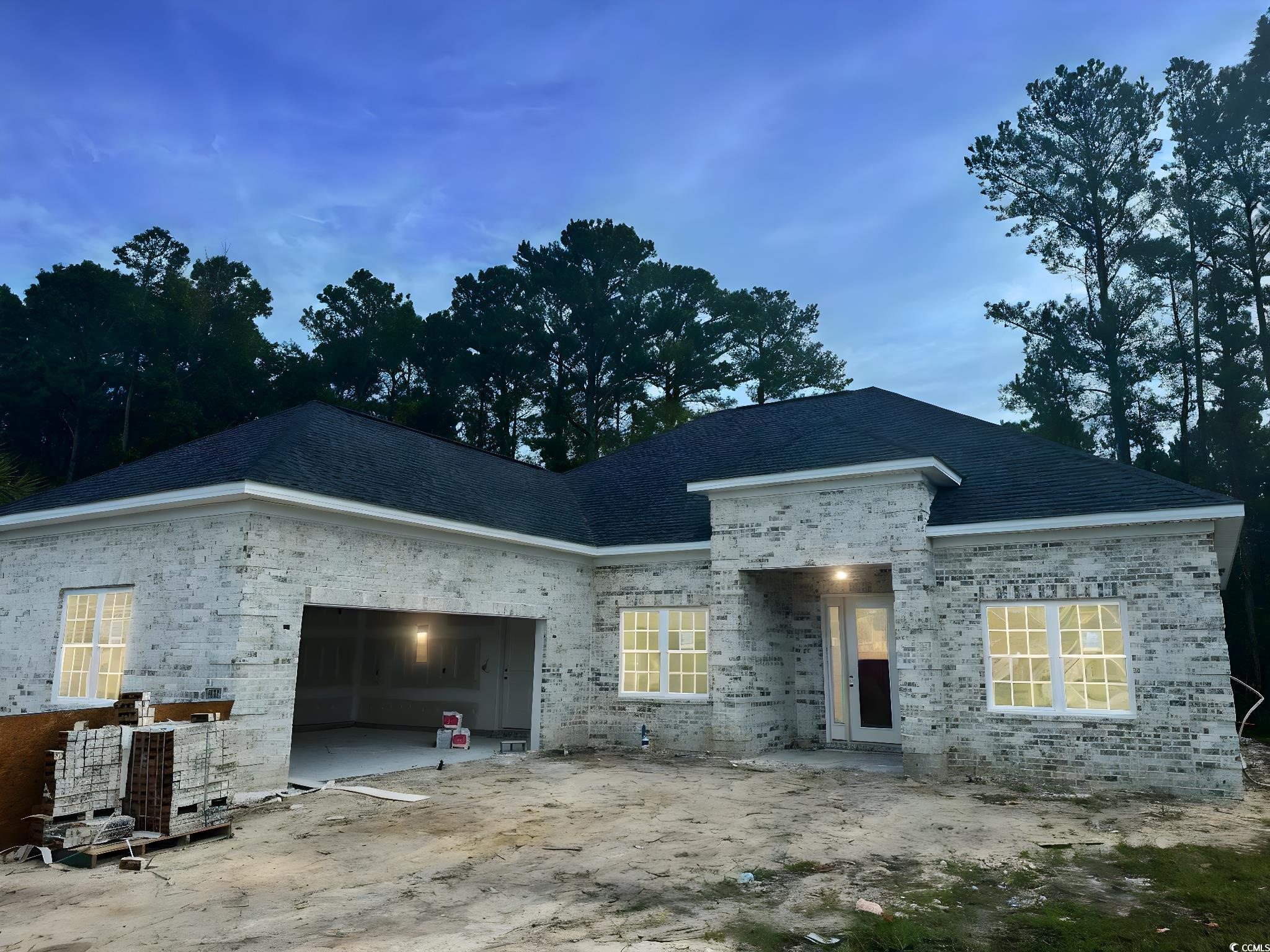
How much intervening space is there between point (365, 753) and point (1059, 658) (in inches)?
437

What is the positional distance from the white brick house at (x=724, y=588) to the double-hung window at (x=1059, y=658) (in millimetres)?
33

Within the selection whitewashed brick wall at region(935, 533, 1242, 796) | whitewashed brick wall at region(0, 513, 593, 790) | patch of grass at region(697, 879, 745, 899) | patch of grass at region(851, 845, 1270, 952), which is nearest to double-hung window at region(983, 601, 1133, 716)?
whitewashed brick wall at region(935, 533, 1242, 796)

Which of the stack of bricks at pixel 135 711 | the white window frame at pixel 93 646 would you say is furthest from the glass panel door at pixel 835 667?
the white window frame at pixel 93 646

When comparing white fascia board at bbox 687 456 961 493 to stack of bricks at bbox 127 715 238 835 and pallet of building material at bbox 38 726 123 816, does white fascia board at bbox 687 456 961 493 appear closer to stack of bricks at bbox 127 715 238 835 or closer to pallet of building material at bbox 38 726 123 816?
stack of bricks at bbox 127 715 238 835

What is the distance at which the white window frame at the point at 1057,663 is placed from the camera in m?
10.3

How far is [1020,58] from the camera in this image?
24766 mm

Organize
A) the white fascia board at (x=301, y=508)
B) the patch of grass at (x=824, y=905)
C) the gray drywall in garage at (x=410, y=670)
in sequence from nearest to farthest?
the patch of grass at (x=824, y=905) < the white fascia board at (x=301, y=508) < the gray drywall in garage at (x=410, y=670)

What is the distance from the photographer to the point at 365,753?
13.1 metres

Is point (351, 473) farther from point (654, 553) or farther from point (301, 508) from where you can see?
point (654, 553)

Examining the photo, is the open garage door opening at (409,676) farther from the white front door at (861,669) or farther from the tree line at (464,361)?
the tree line at (464,361)

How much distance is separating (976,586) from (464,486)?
875 centimetres

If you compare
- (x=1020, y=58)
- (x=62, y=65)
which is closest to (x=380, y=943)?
(x=62, y=65)

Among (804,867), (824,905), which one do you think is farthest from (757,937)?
(804,867)

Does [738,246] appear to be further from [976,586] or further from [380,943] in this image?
[380,943]
